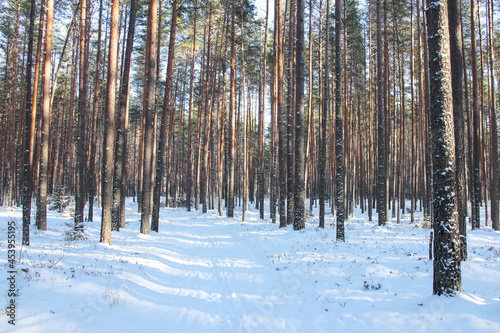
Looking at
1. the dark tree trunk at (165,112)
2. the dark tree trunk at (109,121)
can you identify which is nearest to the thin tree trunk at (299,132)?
the dark tree trunk at (165,112)

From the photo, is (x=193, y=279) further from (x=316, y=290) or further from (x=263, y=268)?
(x=316, y=290)

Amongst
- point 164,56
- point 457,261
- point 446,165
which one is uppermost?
point 164,56

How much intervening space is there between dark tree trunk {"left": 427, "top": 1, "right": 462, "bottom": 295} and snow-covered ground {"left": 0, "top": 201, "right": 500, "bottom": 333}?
466mm

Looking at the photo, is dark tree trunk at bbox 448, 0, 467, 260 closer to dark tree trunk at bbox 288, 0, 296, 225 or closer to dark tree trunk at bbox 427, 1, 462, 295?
dark tree trunk at bbox 427, 1, 462, 295

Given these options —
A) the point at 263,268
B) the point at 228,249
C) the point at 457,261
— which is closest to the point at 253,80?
the point at 228,249

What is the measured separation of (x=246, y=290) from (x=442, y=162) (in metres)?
4.72

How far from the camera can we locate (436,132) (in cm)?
488

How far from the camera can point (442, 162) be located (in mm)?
→ 4762

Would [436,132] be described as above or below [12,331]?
above

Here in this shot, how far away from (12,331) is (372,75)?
26217 millimetres

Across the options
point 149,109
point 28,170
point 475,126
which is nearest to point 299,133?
point 149,109

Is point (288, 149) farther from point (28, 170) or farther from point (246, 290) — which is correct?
point (28, 170)

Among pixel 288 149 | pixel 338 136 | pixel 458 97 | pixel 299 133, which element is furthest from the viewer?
pixel 288 149

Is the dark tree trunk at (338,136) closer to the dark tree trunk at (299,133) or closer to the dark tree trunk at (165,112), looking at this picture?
the dark tree trunk at (299,133)
